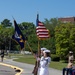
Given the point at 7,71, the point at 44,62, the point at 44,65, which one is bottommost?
the point at 7,71

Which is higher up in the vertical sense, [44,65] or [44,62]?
[44,62]

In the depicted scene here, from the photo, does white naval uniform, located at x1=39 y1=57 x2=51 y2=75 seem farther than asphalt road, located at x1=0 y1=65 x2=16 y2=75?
No

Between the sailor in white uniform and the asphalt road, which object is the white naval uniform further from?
the asphalt road

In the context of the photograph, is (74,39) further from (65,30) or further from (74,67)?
(74,67)

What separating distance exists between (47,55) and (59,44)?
42411 mm

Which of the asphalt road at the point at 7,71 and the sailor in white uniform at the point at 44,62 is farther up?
the sailor in white uniform at the point at 44,62

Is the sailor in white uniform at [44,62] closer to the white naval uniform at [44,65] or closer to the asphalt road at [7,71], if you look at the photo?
the white naval uniform at [44,65]

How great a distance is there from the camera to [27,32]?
146 meters

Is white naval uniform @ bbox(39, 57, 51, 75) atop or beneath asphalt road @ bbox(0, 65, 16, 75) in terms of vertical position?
atop

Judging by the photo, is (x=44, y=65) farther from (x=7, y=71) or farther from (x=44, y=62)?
(x=7, y=71)

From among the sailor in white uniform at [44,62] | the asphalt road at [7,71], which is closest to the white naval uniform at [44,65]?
the sailor in white uniform at [44,62]

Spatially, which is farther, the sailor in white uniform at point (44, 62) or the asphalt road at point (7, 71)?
the asphalt road at point (7, 71)

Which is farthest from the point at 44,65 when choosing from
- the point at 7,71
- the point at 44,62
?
the point at 7,71

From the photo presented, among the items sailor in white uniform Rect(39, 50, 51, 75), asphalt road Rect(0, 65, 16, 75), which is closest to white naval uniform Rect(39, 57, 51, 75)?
sailor in white uniform Rect(39, 50, 51, 75)
